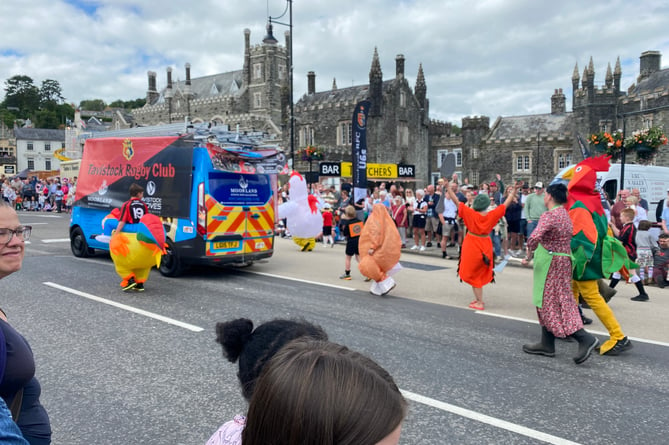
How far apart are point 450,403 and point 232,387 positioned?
75.6 inches

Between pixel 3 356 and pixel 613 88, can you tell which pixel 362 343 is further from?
pixel 613 88

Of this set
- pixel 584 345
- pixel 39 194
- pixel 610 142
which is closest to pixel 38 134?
pixel 39 194

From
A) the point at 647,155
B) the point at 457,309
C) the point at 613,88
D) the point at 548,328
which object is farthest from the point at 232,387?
the point at 613,88

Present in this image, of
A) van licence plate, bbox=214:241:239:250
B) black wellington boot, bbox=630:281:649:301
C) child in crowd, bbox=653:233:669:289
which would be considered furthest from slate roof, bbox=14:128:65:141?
black wellington boot, bbox=630:281:649:301

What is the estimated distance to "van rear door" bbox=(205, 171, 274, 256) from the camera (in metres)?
9.59

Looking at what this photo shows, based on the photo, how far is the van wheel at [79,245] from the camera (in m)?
11.9

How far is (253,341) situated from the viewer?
1.94 m

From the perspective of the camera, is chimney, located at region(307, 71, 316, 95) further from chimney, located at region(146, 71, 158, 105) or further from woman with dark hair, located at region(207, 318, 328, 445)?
woman with dark hair, located at region(207, 318, 328, 445)

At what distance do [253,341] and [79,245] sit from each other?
11.6 m

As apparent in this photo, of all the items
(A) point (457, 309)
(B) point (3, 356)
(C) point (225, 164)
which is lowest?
(A) point (457, 309)

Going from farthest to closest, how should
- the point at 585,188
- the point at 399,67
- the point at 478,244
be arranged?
the point at 399,67
the point at 478,244
the point at 585,188

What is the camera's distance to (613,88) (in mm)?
42312

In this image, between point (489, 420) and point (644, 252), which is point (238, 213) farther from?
point (644, 252)

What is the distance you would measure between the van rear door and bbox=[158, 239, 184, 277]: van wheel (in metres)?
0.78
